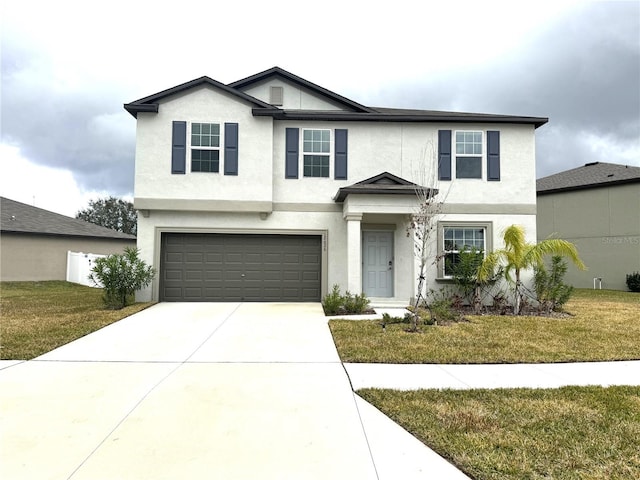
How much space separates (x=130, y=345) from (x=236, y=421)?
Answer: 167 inches

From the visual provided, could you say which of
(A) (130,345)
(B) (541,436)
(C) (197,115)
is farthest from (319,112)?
(B) (541,436)

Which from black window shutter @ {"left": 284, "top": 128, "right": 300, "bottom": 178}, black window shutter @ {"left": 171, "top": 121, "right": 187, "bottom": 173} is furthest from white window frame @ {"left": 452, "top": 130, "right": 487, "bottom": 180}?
black window shutter @ {"left": 171, "top": 121, "right": 187, "bottom": 173}

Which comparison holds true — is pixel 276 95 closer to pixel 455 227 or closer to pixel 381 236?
pixel 381 236

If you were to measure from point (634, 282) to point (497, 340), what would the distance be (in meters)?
15.7

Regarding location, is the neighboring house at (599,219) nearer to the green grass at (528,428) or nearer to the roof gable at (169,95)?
the roof gable at (169,95)

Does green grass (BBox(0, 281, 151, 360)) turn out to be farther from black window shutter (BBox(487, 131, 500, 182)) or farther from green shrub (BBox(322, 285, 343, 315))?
black window shutter (BBox(487, 131, 500, 182))

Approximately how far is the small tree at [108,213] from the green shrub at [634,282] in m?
57.6

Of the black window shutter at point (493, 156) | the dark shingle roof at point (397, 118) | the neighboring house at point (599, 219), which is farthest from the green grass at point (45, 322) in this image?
the neighboring house at point (599, 219)

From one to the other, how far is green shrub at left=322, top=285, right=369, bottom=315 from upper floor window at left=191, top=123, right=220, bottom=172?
5583mm

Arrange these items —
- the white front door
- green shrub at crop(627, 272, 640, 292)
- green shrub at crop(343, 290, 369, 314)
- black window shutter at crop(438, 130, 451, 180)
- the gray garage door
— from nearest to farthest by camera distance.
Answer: green shrub at crop(343, 290, 369, 314) → the gray garage door → the white front door → black window shutter at crop(438, 130, 451, 180) → green shrub at crop(627, 272, 640, 292)

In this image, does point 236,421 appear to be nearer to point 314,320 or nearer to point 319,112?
point 314,320

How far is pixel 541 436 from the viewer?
3.63 meters

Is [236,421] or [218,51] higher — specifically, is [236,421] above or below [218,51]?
below

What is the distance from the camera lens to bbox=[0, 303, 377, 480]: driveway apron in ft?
10.4
